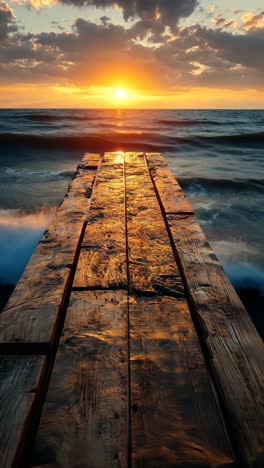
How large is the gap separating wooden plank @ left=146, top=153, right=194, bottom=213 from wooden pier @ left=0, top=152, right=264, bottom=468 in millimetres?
779

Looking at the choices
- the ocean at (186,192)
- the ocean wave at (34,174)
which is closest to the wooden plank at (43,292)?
the ocean at (186,192)

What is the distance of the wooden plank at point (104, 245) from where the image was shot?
5.51 feet

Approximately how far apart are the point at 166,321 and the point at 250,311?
2.08 meters

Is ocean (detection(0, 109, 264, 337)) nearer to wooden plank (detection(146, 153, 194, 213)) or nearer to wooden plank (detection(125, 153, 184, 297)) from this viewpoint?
wooden plank (detection(146, 153, 194, 213))

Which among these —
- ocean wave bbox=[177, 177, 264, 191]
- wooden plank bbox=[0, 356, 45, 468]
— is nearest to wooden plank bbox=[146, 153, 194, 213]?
wooden plank bbox=[0, 356, 45, 468]

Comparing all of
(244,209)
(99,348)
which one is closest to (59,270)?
(99,348)

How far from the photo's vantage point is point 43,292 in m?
1.56

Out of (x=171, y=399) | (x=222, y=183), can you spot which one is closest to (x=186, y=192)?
(x=222, y=183)

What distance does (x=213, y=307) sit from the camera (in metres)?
1.47

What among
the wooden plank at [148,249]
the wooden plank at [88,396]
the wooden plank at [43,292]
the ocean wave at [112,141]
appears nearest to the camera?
the wooden plank at [88,396]

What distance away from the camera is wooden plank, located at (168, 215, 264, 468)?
0.93 metres

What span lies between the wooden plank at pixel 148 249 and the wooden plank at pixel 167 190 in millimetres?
106

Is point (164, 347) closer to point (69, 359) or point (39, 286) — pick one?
point (69, 359)

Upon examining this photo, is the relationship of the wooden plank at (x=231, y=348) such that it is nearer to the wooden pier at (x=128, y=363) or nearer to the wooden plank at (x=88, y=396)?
the wooden pier at (x=128, y=363)
